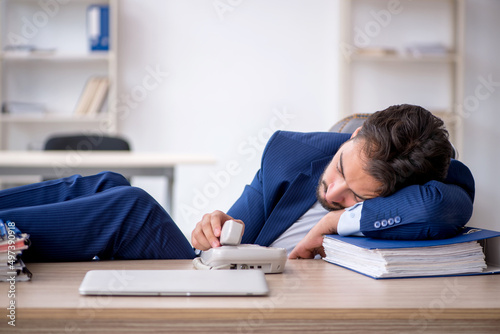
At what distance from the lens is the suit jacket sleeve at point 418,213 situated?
96cm

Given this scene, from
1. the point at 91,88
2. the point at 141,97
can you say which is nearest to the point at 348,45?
the point at 141,97

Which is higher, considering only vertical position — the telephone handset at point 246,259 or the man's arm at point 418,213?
the man's arm at point 418,213

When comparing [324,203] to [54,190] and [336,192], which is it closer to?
[336,192]

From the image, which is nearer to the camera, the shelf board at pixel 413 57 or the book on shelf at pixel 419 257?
the book on shelf at pixel 419 257

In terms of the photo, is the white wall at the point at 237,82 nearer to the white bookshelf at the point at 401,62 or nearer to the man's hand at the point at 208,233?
the white bookshelf at the point at 401,62

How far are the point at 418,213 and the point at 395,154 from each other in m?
0.19

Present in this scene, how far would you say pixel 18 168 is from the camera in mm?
2652

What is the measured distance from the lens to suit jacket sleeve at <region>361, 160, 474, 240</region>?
3.15ft

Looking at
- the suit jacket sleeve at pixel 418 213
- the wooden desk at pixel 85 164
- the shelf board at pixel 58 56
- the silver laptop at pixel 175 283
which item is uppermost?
the shelf board at pixel 58 56

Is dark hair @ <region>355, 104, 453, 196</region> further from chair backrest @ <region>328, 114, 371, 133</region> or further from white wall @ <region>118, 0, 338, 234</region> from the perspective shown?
white wall @ <region>118, 0, 338, 234</region>

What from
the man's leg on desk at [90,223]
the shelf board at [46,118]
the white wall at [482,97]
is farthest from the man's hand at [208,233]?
the white wall at [482,97]

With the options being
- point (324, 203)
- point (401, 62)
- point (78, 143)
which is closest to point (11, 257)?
point (324, 203)

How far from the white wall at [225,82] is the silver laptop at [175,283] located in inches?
138

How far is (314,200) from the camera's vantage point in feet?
4.51
